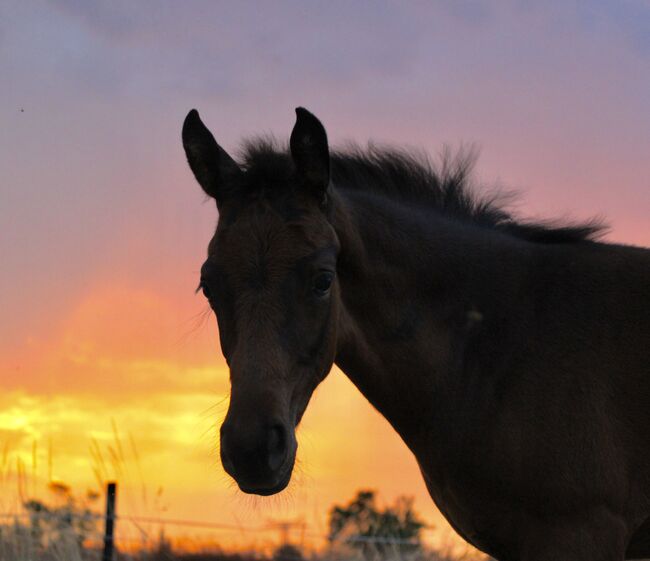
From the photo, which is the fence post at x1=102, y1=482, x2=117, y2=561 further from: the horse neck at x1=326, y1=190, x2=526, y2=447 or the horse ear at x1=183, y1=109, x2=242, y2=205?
the horse ear at x1=183, y1=109, x2=242, y2=205

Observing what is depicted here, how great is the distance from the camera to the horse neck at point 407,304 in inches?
207

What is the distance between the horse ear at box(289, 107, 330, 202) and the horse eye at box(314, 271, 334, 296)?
49 cm

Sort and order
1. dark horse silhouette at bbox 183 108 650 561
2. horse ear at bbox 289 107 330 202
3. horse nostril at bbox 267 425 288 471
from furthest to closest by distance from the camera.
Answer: horse ear at bbox 289 107 330 202
dark horse silhouette at bbox 183 108 650 561
horse nostril at bbox 267 425 288 471

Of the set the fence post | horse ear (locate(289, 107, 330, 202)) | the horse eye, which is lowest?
the fence post

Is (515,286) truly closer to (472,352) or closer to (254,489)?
(472,352)

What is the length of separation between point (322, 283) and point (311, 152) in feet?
2.34

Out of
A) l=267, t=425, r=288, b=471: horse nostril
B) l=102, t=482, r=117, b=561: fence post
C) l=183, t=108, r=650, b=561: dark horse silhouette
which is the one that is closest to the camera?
l=267, t=425, r=288, b=471: horse nostril

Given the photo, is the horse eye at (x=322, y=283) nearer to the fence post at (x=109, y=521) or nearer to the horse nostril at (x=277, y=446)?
the horse nostril at (x=277, y=446)

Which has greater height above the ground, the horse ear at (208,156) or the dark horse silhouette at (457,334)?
the horse ear at (208,156)

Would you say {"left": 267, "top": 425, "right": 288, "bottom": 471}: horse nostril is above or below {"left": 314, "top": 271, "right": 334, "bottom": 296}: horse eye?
below

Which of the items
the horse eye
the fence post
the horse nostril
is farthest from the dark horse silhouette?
the fence post

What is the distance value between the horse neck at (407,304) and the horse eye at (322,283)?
31cm

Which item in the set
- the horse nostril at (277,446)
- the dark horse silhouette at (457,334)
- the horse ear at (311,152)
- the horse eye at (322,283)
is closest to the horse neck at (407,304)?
the dark horse silhouette at (457,334)

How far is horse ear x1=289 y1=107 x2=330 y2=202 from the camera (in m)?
4.98
